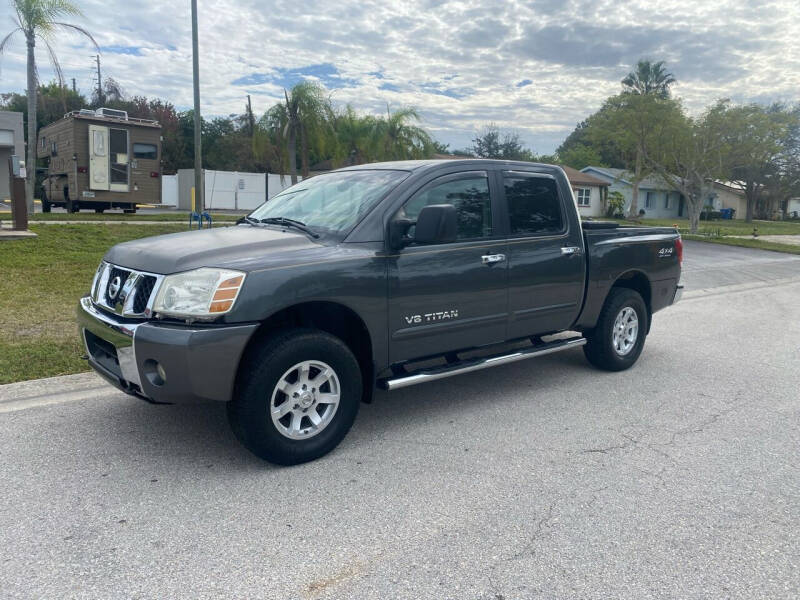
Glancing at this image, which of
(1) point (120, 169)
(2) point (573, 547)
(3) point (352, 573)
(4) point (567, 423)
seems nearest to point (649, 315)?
(4) point (567, 423)

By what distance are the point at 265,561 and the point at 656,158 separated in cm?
3107

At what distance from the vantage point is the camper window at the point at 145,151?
1958cm

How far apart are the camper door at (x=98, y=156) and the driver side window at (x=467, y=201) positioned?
54.5ft

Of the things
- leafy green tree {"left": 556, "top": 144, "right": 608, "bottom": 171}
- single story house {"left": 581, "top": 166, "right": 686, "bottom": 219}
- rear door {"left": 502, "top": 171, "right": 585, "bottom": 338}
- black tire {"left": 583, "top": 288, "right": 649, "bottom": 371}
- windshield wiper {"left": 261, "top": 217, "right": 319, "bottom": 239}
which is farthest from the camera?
leafy green tree {"left": 556, "top": 144, "right": 608, "bottom": 171}

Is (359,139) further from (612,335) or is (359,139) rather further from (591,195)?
(612,335)

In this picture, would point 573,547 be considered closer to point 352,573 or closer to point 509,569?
point 509,569

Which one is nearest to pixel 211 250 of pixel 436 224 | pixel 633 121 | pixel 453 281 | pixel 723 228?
pixel 436 224

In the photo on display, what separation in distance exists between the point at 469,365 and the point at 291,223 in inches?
64.7

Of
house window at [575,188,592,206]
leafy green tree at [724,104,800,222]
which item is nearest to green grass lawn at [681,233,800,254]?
leafy green tree at [724,104,800,222]

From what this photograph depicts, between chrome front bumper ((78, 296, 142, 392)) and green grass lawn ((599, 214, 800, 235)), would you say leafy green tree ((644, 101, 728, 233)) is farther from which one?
chrome front bumper ((78, 296, 142, 392))

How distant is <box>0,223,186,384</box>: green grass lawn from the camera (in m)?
5.71

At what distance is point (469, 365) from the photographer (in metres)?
4.84

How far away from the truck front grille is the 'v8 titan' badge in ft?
5.30

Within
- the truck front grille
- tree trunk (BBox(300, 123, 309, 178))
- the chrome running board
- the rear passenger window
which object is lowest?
the chrome running board
